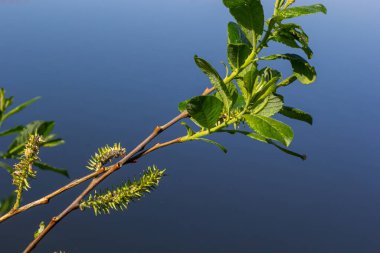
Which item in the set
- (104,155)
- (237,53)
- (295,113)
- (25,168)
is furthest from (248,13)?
(25,168)

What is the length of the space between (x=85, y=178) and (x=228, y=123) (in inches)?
9.4

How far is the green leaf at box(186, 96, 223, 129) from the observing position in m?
0.77

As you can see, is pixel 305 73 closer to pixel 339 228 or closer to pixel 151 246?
pixel 151 246

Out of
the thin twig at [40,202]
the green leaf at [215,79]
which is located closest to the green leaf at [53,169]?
the thin twig at [40,202]

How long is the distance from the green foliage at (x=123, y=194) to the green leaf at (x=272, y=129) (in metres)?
0.16

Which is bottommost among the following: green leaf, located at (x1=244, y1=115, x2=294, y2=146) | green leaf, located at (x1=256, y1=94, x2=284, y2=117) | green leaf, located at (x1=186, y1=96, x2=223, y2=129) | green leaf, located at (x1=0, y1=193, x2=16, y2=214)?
green leaf, located at (x1=244, y1=115, x2=294, y2=146)

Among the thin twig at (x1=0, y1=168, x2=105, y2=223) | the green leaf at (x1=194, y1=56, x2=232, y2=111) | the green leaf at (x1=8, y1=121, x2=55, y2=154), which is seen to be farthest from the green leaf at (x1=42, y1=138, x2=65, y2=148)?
the green leaf at (x1=194, y1=56, x2=232, y2=111)

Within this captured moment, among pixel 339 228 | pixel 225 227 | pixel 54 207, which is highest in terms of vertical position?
pixel 54 207

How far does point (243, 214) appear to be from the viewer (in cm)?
4162

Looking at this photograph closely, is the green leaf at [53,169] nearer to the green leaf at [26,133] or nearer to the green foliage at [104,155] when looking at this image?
the green leaf at [26,133]

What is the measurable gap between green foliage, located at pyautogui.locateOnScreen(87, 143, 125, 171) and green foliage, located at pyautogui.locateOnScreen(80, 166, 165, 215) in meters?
0.06

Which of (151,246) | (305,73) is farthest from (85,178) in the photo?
(151,246)

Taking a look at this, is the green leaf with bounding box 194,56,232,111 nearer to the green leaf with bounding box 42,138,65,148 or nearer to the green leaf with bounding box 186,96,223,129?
the green leaf with bounding box 186,96,223,129

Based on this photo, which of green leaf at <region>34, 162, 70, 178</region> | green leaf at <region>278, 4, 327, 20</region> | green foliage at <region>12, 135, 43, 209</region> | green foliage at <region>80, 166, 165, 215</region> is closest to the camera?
green leaf at <region>34, 162, 70, 178</region>
